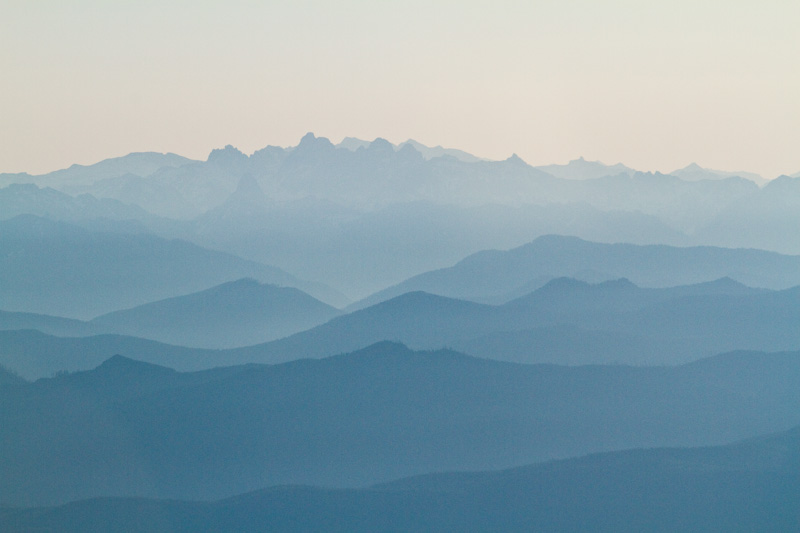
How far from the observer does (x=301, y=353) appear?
577 ft

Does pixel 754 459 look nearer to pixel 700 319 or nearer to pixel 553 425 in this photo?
pixel 553 425

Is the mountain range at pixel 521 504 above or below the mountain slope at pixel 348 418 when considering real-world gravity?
below

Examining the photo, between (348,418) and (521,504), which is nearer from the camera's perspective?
(521,504)

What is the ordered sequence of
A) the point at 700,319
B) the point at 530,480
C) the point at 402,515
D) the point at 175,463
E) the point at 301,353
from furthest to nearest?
the point at 700,319 < the point at 301,353 < the point at 175,463 < the point at 530,480 < the point at 402,515

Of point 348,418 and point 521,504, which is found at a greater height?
point 348,418

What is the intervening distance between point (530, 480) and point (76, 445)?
213 ft

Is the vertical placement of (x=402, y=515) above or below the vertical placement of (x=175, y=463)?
below

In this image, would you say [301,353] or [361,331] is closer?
[301,353]

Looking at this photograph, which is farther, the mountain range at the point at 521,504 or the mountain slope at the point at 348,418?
the mountain slope at the point at 348,418

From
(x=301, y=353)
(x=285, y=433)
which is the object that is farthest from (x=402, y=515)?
(x=301, y=353)

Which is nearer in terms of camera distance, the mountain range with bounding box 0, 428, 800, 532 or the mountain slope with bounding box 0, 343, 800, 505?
the mountain range with bounding box 0, 428, 800, 532

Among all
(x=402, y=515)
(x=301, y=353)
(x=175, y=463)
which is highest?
(x=301, y=353)

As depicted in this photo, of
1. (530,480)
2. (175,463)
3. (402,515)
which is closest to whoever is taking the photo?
(402,515)

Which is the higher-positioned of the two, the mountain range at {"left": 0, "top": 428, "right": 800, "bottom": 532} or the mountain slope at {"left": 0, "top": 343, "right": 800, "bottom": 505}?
the mountain slope at {"left": 0, "top": 343, "right": 800, "bottom": 505}
